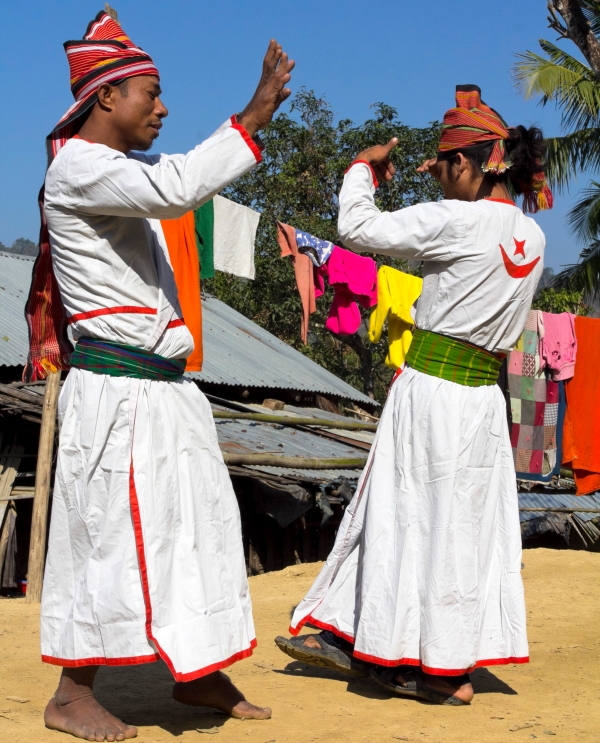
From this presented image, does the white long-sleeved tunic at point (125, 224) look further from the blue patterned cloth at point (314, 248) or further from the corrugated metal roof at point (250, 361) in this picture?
the corrugated metal roof at point (250, 361)

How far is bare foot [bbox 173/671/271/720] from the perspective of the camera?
10.0 ft

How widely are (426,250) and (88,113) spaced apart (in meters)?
1.34

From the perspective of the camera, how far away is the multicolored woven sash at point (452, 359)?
11.8 feet

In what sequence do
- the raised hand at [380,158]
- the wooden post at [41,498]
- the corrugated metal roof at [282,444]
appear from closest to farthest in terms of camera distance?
the raised hand at [380,158] < the wooden post at [41,498] < the corrugated metal roof at [282,444]

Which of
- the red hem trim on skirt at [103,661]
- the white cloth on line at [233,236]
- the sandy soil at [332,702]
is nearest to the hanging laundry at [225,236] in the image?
the white cloth on line at [233,236]

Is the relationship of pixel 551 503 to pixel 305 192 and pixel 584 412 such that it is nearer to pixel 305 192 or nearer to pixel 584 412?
pixel 584 412

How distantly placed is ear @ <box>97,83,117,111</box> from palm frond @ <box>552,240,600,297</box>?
55.8ft

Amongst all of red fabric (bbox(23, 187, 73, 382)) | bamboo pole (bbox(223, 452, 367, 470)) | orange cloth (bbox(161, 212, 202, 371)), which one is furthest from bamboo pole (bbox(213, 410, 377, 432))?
red fabric (bbox(23, 187, 73, 382))

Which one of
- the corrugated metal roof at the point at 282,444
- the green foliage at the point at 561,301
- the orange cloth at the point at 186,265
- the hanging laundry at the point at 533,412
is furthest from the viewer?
the green foliage at the point at 561,301

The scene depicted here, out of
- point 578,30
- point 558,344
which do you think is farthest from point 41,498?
point 578,30

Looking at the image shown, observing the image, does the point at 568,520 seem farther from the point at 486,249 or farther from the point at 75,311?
the point at 75,311

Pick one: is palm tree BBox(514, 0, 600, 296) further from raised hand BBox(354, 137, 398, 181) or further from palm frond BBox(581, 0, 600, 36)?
raised hand BBox(354, 137, 398, 181)

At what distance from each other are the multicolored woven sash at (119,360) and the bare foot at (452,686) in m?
1.55

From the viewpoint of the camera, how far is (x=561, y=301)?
1728cm
